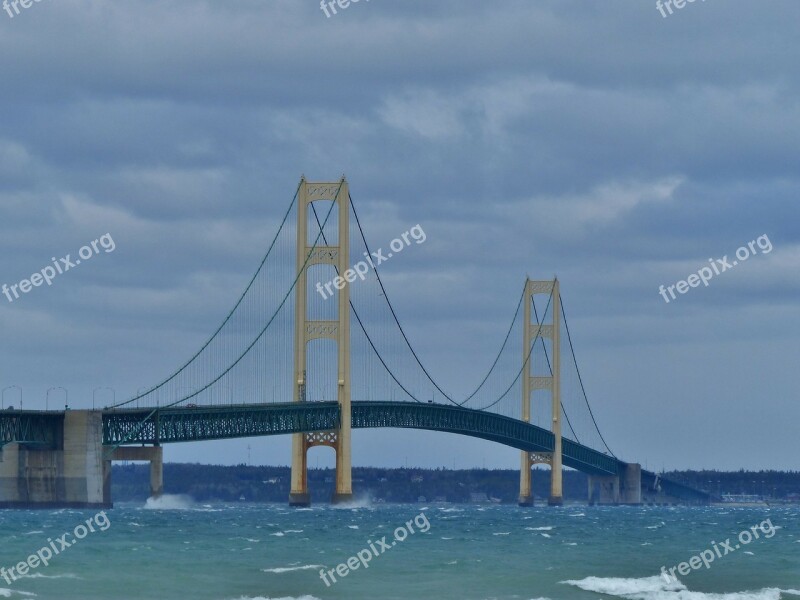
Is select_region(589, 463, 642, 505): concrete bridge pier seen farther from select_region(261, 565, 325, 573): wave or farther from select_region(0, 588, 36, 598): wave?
select_region(0, 588, 36, 598): wave

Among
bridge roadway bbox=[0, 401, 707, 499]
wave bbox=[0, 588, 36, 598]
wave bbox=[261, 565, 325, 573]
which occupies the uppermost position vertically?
bridge roadway bbox=[0, 401, 707, 499]

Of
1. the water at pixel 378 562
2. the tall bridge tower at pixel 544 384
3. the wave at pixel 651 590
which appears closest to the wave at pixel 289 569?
the water at pixel 378 562

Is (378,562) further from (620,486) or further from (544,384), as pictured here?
(620,486)

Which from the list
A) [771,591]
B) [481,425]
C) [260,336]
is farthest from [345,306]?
[771,591]

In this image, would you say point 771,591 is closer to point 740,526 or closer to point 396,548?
point 396,548

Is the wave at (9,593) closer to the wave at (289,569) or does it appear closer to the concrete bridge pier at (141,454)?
the wave at (289,569)

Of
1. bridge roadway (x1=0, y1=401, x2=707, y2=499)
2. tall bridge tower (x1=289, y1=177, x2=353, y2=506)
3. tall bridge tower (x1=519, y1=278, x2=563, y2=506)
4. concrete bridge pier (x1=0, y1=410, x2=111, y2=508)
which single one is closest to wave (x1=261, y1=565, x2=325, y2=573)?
concrete bridge pier (x1=0, y1=410, x2=111, y2=508)
